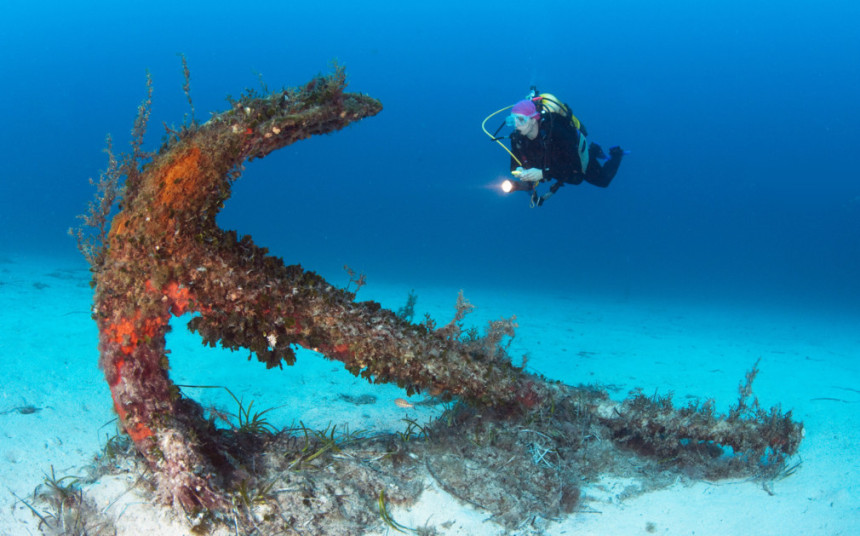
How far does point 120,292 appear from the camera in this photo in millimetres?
2812

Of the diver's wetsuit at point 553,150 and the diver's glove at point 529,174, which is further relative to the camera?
the diver's wetsuit at point 553,150

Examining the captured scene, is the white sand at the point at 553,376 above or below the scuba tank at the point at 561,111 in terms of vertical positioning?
below

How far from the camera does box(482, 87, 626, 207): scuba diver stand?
671 centimetres

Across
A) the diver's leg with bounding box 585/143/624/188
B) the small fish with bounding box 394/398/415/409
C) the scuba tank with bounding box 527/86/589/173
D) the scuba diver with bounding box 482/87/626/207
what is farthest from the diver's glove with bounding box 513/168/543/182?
the small fish with bounding box 394/398/415/409

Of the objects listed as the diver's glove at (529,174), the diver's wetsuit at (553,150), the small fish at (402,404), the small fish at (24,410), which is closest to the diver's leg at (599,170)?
the diver's wetsuit at (553,150)

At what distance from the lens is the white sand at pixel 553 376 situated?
3209 mm

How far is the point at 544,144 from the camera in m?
7.05

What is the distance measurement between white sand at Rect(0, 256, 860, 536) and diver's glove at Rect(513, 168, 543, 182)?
350cm

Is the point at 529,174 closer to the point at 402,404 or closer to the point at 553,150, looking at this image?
the point at 553,150

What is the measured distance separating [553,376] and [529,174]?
355 cm

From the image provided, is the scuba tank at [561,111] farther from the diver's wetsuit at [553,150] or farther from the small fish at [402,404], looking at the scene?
the small fish at [402,404]

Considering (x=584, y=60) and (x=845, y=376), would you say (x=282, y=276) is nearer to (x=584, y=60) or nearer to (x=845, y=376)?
(x=845, y=376)

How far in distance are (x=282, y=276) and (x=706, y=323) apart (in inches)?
613

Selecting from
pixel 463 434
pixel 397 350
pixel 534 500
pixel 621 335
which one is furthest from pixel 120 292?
pixel 621 335
